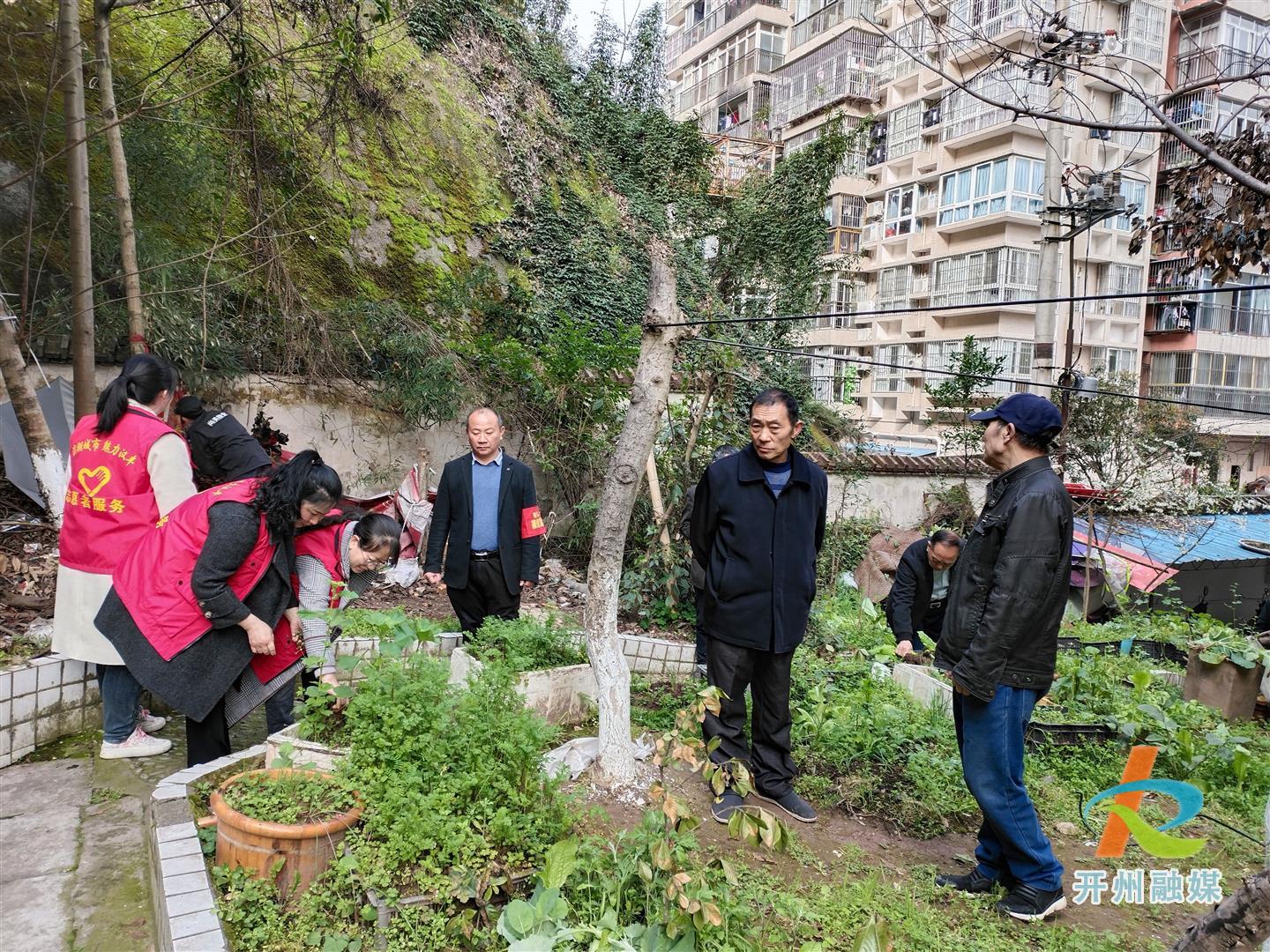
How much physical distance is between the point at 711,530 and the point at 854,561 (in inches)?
319

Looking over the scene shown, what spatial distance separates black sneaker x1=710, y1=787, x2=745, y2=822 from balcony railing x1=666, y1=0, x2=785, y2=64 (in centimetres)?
3056

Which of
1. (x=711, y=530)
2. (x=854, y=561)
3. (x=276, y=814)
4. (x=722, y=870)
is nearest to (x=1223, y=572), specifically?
(x=854, y=561)

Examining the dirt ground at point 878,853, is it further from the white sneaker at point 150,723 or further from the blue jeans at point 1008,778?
the white sneaker at point 150,723

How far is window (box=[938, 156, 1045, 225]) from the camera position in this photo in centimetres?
2509

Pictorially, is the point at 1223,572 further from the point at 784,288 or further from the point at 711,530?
the point at 711,530

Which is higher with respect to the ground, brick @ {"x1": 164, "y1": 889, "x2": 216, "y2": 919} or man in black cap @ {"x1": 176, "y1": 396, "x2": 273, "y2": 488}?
man in black cap @ {"x1": 176, "y1": 396, "x2": 273, "y2": 488}

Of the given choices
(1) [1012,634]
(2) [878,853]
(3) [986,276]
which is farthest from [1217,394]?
(1) [1012,634]

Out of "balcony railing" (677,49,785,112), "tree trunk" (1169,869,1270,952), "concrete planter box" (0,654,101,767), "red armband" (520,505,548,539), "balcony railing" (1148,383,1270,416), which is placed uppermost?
"balcony railing" (677,49,785,112)

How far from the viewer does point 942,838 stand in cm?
362

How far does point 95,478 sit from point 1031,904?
4.19 metres

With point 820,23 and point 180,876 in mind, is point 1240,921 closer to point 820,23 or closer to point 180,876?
point 180,876

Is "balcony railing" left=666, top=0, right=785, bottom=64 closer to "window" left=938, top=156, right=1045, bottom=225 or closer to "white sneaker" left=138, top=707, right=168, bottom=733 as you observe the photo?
"window" left=938, top=156, right=1045, bottom=225

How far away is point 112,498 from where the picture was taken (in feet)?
11.3

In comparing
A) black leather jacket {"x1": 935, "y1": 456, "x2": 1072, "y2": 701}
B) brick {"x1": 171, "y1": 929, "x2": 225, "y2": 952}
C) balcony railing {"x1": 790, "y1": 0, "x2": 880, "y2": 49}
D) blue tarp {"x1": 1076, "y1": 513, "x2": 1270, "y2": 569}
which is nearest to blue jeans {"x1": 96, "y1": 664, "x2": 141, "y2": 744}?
brick {"x1": 171, "y1": 929, "x2": 225, "y2": 952}
